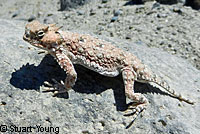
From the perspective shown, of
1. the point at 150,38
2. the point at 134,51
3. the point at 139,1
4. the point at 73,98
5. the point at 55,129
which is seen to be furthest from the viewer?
the point at 139,1

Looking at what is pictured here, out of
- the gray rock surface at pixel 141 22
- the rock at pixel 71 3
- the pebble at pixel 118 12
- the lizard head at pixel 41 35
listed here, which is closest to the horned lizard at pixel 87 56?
the lizard head at pixel 41 35

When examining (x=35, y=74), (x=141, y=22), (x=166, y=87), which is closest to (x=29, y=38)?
(x=35, y=74)

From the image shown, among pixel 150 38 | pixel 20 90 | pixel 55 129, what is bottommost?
pixel 150 38

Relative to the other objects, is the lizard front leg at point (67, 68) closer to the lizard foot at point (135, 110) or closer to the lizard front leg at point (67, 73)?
the lizard front leg at point (67, 73)

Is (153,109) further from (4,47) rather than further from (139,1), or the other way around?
(139,1)

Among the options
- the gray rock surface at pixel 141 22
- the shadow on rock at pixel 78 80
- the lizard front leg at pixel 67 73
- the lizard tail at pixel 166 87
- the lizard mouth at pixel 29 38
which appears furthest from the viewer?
the gray rock surface at pixel 141 22

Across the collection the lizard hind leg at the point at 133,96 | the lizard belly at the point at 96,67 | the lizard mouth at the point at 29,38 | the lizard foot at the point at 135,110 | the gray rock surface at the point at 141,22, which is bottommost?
the gray rock surface at the point at 141,22

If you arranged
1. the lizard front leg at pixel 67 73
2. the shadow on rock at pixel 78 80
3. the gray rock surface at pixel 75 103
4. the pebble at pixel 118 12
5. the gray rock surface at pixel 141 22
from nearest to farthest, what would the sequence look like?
1. the gray rock surface at pixel 75 103
2. the lizard front leg at pixel 67 73
3. the shadow on rock at pixel 78 80
4. the gray rock surface at pixel 141 22
5. the pebble at pixel 118 12

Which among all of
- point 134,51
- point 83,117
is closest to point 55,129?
point 83,117
